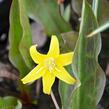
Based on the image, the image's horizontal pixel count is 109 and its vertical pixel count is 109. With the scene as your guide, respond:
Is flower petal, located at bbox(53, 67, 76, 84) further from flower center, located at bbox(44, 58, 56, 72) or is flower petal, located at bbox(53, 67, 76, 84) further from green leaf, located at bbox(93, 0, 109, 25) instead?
green leaf, located at bbox(93, 0, 109, 25)

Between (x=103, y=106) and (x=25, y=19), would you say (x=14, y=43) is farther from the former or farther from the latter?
(x=103, y=106)

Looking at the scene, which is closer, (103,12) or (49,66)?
(49,66)

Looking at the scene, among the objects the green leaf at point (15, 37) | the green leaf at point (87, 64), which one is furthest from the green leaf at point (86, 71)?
the green leaf at point (15, 37)

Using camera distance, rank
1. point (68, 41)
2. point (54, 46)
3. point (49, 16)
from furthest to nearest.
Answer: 1. point (49, 16)
2. point (68, 41)
3. point (54, 46)

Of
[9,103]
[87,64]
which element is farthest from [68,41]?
[9,103]

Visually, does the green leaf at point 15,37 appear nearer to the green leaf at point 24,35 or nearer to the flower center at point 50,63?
the green leaf at point 24,35

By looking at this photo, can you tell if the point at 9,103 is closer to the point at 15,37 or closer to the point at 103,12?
the point at 15,37

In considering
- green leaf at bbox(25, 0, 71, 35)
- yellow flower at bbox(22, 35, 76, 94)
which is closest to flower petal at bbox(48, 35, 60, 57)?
yellow flower at bbox(22, 35, 76, 94)

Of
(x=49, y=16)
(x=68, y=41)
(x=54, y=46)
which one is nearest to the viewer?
(x=54, y=46)
